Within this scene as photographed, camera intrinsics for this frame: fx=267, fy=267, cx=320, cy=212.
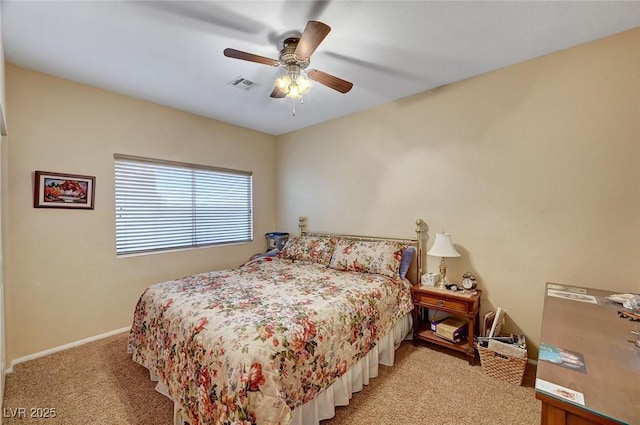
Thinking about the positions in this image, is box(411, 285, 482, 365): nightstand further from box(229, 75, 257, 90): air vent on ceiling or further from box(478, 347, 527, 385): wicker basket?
box(229, 75, 257, 90): air vent on ceiling

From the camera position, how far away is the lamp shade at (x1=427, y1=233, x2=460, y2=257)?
2.53 meters

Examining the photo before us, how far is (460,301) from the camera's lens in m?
2.37

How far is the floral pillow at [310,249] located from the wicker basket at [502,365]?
1.75 metres

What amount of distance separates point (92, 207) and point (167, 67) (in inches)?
65.0

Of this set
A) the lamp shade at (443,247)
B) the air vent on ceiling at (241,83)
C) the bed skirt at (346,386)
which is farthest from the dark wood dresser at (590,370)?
the air vent on ceiling at (241,83)

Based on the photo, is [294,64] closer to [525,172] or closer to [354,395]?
[525,172]

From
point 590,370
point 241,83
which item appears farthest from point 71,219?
point 590,370

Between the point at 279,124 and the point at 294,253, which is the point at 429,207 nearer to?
the point at 294,253

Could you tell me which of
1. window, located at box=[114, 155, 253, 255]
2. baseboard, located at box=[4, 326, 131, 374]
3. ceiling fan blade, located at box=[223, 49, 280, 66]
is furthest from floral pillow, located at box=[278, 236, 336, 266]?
ceiling fan blade, located at box=[223, 49, 280, 66]

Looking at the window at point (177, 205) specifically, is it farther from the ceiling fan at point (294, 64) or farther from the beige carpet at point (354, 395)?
the ceiling fan at point (294, 64)

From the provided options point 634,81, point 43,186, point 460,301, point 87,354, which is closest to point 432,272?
point 460,301

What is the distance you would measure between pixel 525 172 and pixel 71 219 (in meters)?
4.33

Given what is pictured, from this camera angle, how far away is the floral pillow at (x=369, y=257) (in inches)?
110

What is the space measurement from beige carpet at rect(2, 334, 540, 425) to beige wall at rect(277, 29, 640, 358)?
0.72m
